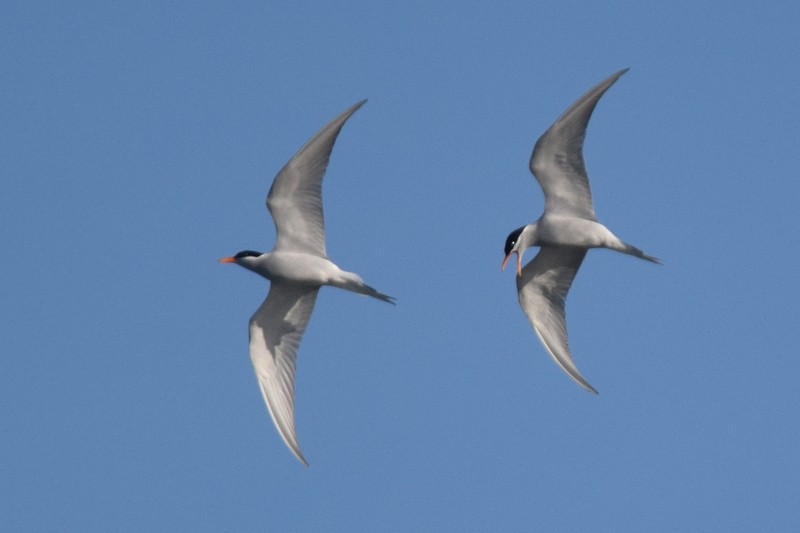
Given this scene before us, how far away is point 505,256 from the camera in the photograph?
24.9 meters

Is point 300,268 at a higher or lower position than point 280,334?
higher

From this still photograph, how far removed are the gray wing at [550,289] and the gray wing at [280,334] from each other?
2711 millimetres

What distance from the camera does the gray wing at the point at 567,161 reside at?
928 inches

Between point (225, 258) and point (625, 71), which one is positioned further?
point (225, 258)

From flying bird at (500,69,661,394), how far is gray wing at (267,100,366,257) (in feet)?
8.20

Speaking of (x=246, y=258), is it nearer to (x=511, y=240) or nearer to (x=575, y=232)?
(x=511, y=240)

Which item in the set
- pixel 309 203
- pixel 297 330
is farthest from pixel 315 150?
pixel 297 330

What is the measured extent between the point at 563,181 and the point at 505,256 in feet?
4.04

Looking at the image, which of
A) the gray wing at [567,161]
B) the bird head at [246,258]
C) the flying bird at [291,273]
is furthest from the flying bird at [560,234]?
the bird head at [246,258]

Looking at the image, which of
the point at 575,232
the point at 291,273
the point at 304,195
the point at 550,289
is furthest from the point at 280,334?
the point at 575,232

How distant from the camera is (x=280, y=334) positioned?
2425 cm

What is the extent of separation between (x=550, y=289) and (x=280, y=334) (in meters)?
3.41

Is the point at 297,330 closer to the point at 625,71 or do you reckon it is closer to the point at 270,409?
the point at 270,409

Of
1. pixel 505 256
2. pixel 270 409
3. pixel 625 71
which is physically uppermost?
pixel 625 71
